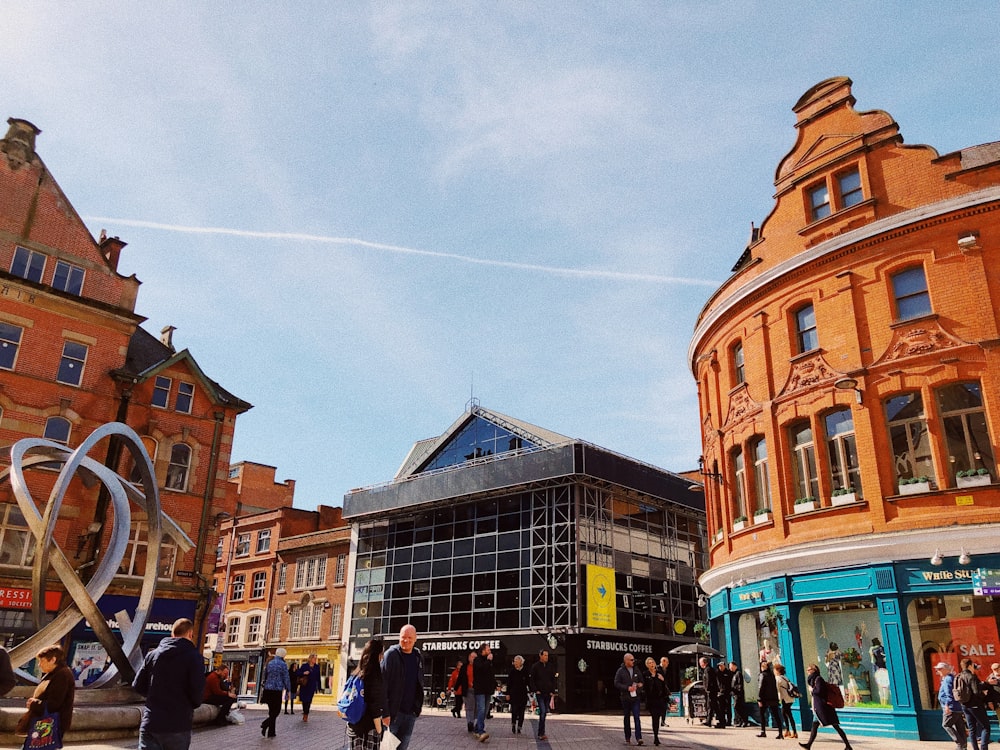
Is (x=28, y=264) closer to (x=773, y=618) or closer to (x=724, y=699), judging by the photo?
(x=724, y=699)

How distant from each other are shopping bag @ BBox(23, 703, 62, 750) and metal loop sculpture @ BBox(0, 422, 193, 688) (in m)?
6.59

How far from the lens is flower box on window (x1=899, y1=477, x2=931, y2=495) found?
16.8 metres

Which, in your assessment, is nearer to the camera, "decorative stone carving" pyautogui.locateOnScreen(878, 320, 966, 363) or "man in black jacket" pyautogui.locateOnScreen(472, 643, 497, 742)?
"man in black jacket" pyautogui.locateOnScreen(472, 643, 497, 742)

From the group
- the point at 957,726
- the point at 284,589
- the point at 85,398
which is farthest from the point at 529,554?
the point at 957,726

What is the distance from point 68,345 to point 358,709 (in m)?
27.2

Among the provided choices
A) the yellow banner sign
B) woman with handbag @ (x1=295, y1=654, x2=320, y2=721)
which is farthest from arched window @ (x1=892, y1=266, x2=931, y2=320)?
the yellow banner sign

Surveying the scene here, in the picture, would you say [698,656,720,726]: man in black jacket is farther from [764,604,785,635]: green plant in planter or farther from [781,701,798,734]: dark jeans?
[781,701,798,734]: dark jeans

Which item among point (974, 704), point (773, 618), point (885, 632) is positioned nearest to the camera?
point (974, 704)

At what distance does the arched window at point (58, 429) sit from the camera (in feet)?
92.3

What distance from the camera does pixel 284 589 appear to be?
47.3 metres

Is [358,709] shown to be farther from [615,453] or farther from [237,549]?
[237,549]

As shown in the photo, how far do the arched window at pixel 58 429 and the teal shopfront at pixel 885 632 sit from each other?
24.5 metres

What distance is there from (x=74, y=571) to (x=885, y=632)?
16.4m

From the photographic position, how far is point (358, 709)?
7.21 metres
